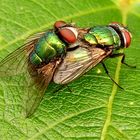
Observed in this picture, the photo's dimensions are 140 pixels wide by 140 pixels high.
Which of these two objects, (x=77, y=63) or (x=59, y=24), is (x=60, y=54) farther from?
(x=59, y=24)

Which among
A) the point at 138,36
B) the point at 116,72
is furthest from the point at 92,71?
the point at 138,36

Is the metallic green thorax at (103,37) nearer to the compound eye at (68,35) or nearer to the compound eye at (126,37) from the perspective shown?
the compound eye at (126,37)

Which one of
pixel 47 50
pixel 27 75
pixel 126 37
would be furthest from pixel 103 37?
pixel 27 75

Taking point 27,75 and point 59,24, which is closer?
point 27,75

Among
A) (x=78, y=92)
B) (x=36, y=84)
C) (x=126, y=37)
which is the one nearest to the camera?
(x=36, y=84)

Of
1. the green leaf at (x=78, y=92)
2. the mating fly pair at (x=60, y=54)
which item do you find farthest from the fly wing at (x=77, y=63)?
the green leaf at (x=78, y=92)

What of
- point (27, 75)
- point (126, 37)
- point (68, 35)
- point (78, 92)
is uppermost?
point (68, 35)

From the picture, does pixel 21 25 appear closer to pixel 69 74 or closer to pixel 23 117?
pixel 69 74

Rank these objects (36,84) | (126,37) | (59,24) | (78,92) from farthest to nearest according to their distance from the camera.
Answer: (126,37), (59,24), (78,92), (36,84)
